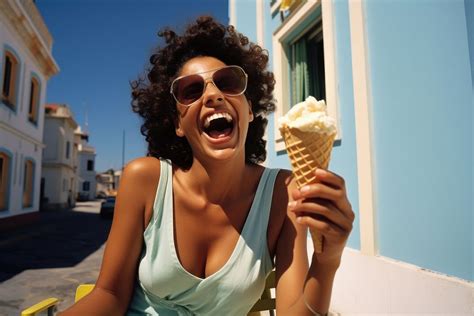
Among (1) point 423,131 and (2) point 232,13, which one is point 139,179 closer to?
(1) point 423,131

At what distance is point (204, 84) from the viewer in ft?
5.72

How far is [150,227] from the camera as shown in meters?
1.70

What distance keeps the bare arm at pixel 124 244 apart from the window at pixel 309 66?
151 inches

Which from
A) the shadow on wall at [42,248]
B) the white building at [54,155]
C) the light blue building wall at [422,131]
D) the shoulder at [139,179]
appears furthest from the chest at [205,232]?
the white building at [54,155]

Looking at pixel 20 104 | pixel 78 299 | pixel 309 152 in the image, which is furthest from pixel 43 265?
pixel 20 104

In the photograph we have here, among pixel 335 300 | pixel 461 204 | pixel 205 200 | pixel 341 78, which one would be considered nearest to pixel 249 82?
pixel 205 200

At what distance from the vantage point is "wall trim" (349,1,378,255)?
319 centimetres

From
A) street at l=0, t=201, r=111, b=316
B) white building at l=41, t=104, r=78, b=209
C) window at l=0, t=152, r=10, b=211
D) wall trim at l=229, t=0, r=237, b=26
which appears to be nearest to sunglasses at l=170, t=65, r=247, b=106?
street at l=0, t=201, r=111, b=316

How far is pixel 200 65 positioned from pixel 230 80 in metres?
0.21

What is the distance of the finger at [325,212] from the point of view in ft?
3.58

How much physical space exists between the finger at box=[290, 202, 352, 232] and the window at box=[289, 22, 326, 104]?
410 centimetres

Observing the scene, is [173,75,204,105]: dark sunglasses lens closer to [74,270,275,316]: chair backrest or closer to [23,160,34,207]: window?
[74,270,275,316]: chair backrest

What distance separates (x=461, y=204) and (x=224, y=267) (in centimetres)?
182

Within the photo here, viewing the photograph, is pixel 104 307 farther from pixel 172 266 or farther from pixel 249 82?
pixel 249 82
